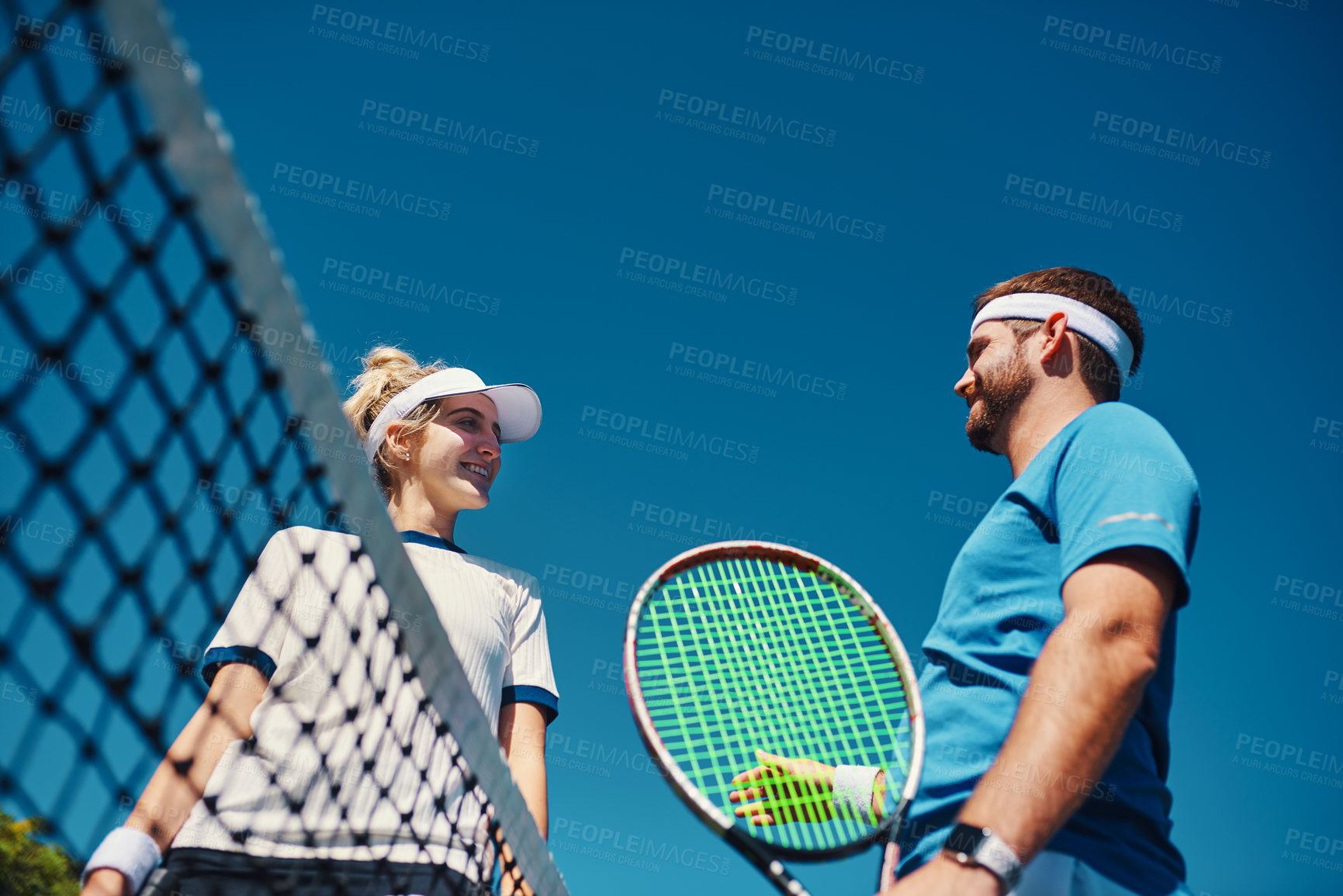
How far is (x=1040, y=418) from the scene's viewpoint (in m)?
2.23

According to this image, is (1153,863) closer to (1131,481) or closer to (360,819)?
(1131,481)

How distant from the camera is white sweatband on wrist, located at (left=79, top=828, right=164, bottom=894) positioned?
1746 mm

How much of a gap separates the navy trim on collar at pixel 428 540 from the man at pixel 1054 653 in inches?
47.4

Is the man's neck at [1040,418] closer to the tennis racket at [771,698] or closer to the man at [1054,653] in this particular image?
the man at [1054,653]

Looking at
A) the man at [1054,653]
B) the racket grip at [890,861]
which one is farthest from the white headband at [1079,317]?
the racket grip at [890,861]

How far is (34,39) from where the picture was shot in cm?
117

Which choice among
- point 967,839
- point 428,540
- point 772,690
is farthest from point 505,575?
point 967,839

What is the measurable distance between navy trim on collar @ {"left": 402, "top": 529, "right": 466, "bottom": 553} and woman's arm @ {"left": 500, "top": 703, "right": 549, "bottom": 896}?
1.79 feet

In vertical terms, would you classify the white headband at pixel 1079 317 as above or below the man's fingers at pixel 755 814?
above

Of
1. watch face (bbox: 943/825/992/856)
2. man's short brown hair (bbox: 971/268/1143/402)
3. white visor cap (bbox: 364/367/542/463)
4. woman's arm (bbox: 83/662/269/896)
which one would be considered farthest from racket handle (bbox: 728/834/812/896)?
white visor cap (bbox: 364/367/542/463)

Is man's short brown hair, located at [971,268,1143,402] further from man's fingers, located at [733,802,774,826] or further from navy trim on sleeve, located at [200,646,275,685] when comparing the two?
navy trim on sleeve, located at [200,646,275,685]

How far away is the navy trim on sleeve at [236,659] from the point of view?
2.21 meters

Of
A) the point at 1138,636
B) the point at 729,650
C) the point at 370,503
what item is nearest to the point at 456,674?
the point at 370,503

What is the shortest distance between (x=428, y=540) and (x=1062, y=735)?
2003 millimetres
